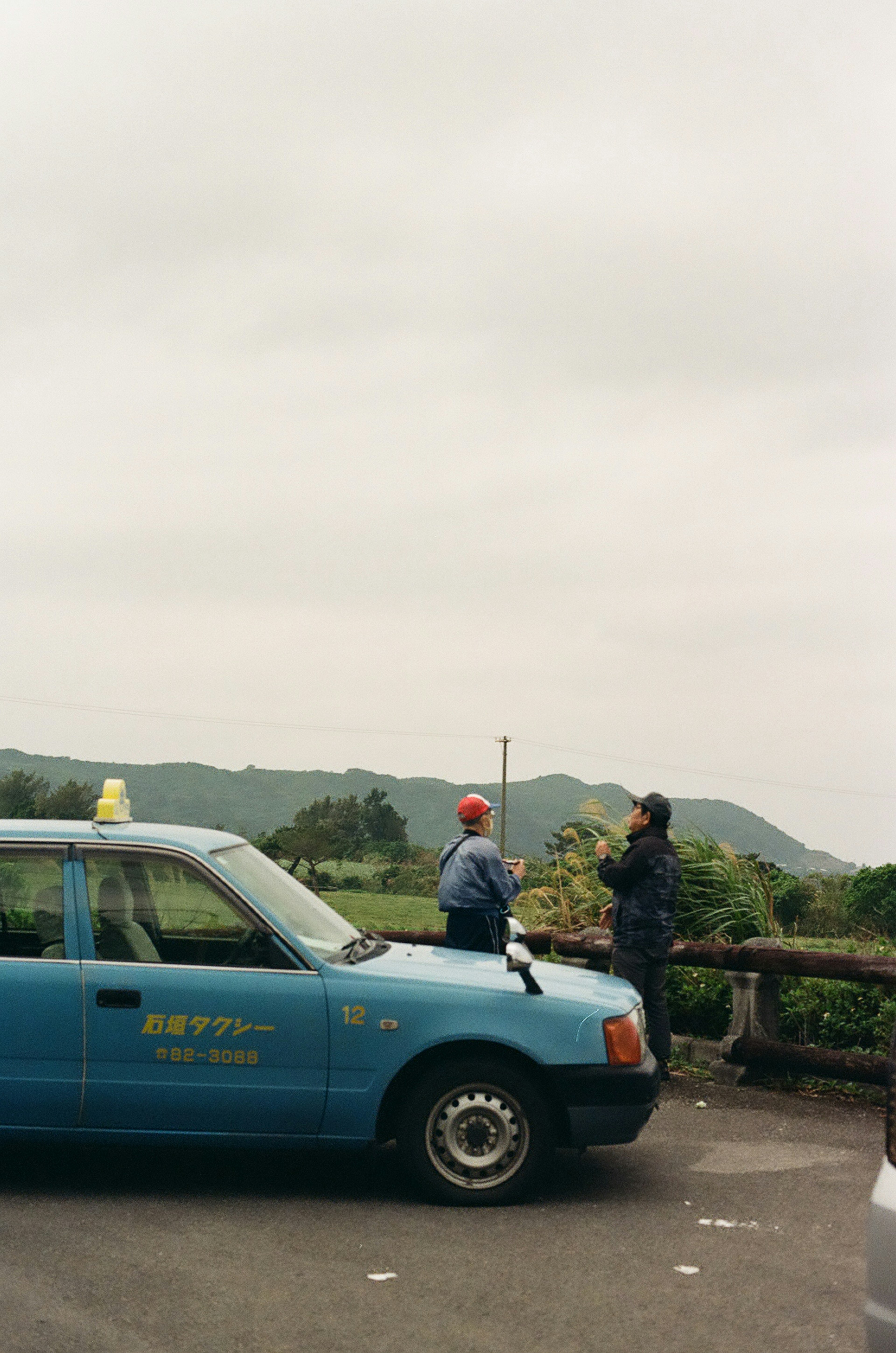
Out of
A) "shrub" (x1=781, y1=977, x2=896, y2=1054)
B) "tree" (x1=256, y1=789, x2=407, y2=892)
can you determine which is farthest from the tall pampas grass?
"tree" (x1=256, y1=789, x2=407, y2=892)

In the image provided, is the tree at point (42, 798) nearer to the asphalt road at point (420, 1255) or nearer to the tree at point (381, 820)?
the asphalt road at point (420, 1255)

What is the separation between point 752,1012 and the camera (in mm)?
9695

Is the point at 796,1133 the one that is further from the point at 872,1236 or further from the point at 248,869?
the point at 872,1236

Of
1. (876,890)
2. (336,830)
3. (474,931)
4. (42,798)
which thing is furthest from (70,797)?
(876,890)

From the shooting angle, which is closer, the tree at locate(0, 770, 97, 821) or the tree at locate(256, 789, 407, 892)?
the tree at locate(0, 770, 97, 821)

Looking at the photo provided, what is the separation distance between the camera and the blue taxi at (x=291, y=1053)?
20.7 ft

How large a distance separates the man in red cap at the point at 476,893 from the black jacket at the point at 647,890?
668 millimetres

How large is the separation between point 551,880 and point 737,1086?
139 inches

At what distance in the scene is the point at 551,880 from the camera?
12789 millimetres

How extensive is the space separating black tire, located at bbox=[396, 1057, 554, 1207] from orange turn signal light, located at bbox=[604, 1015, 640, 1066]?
39 centimetres

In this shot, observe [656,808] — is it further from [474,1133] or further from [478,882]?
[474,1133]

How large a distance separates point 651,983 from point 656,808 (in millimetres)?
1137

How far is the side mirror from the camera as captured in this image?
6.31 metres

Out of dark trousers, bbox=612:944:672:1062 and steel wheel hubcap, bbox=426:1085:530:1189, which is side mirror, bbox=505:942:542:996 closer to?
steel wheel hubcap, bbox=426:1085:530:1189
